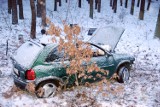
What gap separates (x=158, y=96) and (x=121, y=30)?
139 inches

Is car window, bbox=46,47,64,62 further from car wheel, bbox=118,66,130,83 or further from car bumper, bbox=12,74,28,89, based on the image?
car wheel, bbox=118,66,130,83

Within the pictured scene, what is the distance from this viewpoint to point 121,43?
15961 mm

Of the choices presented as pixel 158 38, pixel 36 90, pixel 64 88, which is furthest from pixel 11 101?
pixel 158 38

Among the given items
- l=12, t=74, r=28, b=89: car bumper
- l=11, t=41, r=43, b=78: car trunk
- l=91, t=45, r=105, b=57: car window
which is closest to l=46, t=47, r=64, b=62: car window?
l=11, t=41, r=43, b=78: car trunk

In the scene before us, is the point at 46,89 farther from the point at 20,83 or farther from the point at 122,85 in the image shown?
the point at 122,85

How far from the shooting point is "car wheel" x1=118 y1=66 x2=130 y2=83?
982 centimetres

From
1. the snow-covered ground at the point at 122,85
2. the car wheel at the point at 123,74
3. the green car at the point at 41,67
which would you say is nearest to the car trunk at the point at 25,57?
the green car at the point at 41,67

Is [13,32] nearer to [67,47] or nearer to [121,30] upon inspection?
[121,30]

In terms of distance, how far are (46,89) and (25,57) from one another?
124 centimetres

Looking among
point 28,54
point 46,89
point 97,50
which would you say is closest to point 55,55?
point 28,54

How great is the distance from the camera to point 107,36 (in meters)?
11.8

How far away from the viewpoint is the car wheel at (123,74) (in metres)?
9.82

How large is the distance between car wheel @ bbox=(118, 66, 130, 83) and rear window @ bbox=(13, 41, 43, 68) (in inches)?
134

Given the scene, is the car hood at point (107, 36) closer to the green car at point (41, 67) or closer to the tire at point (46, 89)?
the green car at point (41, 67)
